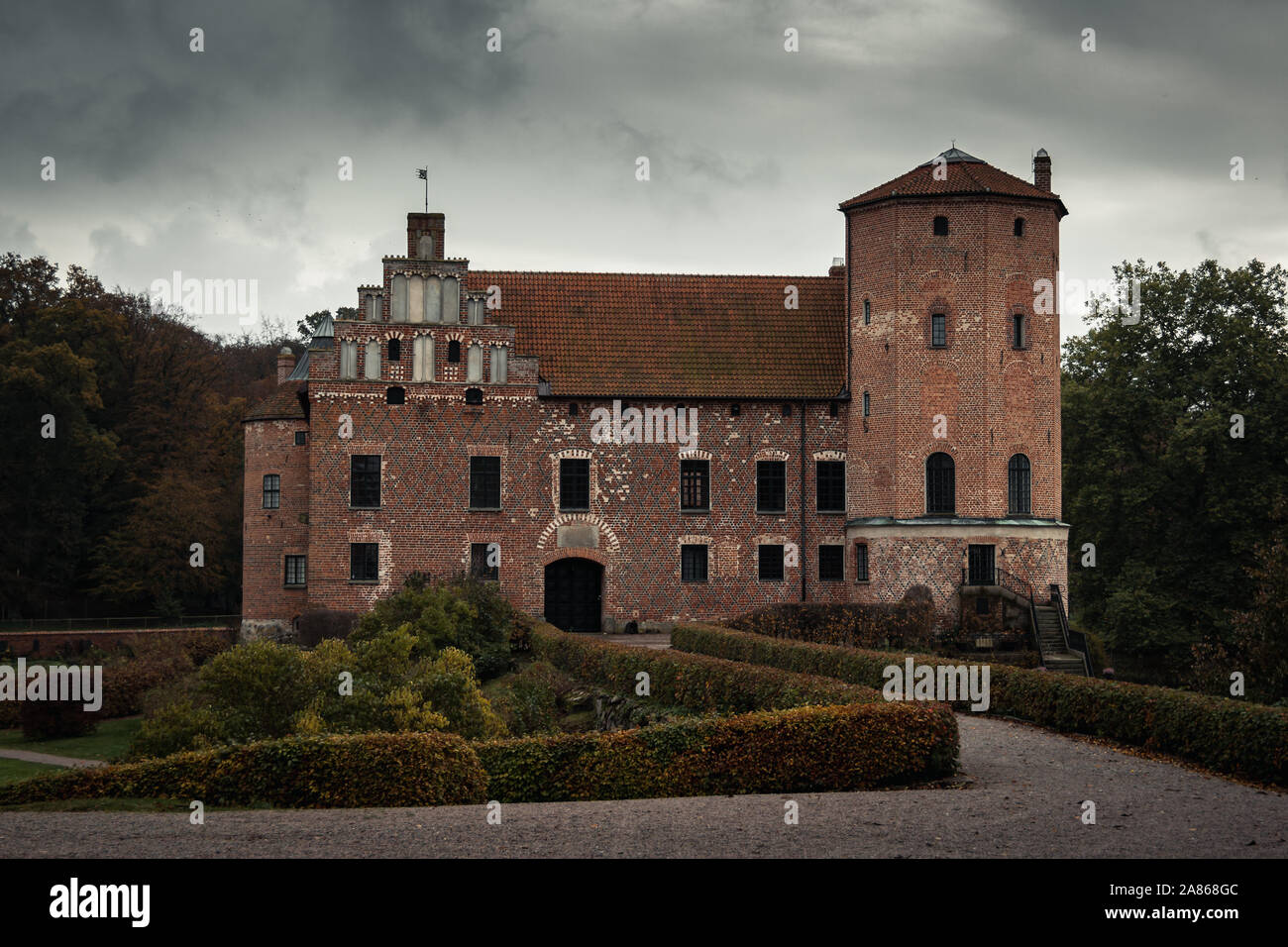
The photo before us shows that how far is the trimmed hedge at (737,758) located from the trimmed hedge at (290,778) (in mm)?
757

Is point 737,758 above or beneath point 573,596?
beneath

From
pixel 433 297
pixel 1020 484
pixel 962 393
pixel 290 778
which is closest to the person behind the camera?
pixel 290 778

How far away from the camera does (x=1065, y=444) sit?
126 ft

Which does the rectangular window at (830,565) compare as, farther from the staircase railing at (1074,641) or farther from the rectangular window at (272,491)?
the rectangular window at (272,491)

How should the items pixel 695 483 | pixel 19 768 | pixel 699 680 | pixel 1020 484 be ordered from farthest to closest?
pixel 695 483 → pixel 1020 484 → pixel 19 768 → pixel 699 680

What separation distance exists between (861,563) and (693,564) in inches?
169

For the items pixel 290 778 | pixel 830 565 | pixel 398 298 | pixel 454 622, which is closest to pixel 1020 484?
pixel 830 565

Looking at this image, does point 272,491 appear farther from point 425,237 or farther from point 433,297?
point 425,237

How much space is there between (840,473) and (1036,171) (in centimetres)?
964

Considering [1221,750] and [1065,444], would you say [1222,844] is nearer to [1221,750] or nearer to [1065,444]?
[1221,750]

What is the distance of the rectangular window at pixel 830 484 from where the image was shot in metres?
33.4

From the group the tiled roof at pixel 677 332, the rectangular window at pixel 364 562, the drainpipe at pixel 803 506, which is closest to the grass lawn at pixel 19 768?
the rectangular window at pixel 364 562

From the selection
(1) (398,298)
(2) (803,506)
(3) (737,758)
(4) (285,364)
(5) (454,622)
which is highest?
(1) (398,298)

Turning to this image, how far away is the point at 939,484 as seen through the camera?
104 feet
